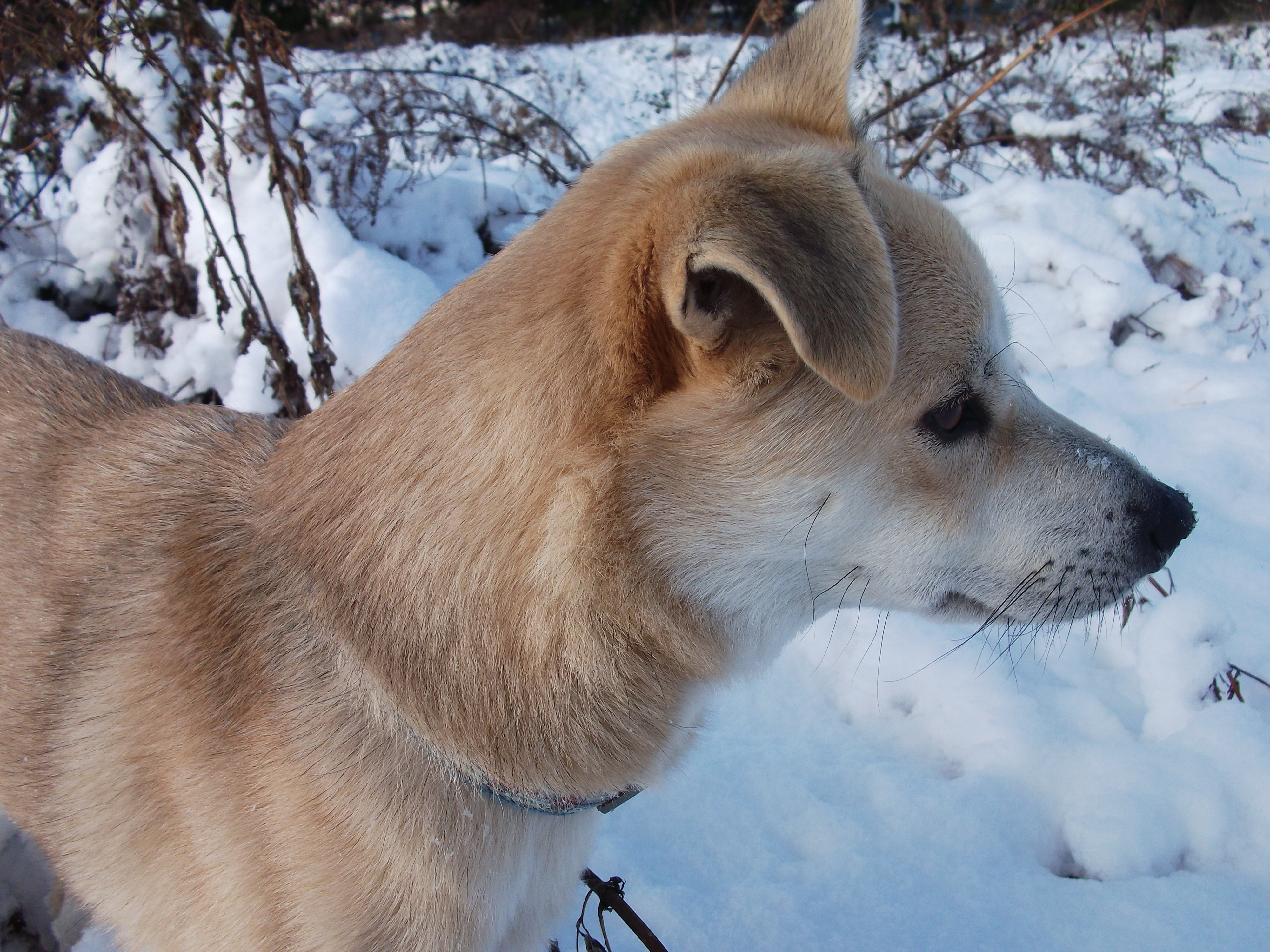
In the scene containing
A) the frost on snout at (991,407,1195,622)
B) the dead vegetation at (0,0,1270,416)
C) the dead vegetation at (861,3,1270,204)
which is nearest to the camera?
the frost on snout at (991,407,1195,622)

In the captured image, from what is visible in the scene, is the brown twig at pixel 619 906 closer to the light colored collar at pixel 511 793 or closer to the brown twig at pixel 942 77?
the light colored collar at pixel 511 793

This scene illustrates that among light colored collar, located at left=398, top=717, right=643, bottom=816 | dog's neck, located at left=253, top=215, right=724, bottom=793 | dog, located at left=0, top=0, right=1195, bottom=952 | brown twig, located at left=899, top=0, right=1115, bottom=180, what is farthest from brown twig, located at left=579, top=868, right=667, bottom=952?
brown twig, located at left=899, top=0, right=1115, bottom=180

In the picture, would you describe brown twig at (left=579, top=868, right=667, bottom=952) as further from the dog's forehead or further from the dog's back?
the dog's forehead

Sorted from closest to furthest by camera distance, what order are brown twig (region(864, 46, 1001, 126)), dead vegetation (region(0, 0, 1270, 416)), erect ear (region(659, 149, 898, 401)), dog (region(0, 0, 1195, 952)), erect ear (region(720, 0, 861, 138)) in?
erect ear (region(659, 149, 898, 401))
dog (region(0, 0, 1195, 952))
erect ear (region(720, 0, 861, 138))
dead vegetation (region(0, 0, 1270, 416))
brown twig (region(864, 46, 1001, 126))

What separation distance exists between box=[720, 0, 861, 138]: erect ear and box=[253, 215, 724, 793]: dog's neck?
75cm

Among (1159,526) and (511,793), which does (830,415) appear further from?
(511,793)

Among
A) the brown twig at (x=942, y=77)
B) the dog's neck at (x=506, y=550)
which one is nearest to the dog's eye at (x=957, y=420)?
the dog's neck at (x=506, y=550)

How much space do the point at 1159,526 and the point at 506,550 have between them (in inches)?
52.6

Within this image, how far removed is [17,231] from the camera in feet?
15.3

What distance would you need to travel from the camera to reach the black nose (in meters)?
1.72

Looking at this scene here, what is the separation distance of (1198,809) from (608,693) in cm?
178

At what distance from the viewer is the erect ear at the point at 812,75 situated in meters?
1.91

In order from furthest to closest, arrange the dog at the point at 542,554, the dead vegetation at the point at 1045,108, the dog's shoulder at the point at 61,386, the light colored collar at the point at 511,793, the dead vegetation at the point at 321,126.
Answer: the dead vegetation at the point at 1045,108 < the dead vegetation at the point at 321,126 < the dog's shoulder at the point at 61,386 < the light colored collar at the point at 511,793 < the dog at the point at 542,554

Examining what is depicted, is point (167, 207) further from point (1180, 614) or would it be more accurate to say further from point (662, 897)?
point (1180, 614)
